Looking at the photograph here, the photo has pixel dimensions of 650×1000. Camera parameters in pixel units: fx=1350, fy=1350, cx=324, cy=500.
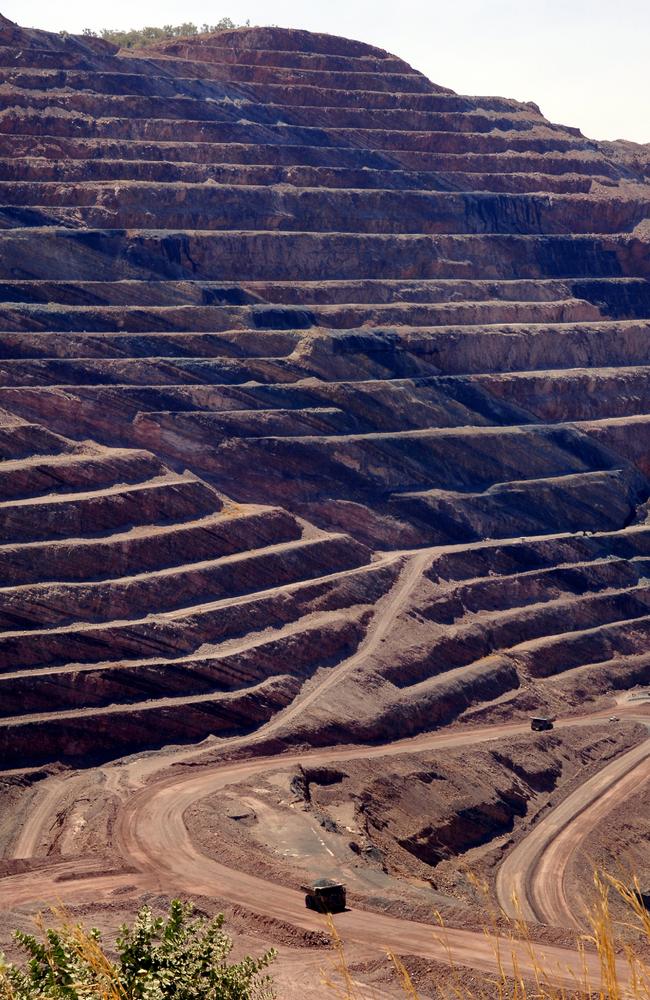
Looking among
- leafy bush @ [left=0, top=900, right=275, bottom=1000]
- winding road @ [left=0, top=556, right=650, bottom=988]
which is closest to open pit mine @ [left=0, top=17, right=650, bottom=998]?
winding road @ [left=0, top=556, right=650, bottom=988]

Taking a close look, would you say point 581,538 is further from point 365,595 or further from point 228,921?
point 228,921

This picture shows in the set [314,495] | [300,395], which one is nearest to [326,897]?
[314,495]

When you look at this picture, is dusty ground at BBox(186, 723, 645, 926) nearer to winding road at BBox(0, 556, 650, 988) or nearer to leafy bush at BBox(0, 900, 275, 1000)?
winding road at BBox(0, 556, 650, 988)

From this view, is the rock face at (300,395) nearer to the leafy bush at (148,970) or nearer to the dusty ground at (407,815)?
the dusty ground at (407,815)

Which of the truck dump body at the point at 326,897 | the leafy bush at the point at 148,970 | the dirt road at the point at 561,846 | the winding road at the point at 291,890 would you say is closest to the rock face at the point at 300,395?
the winding road at the point at 291,890

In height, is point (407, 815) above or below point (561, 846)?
above

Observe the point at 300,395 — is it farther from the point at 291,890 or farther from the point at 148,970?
the point at 148,970

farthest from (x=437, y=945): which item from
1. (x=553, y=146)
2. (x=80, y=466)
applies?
(x=553, y=146)
